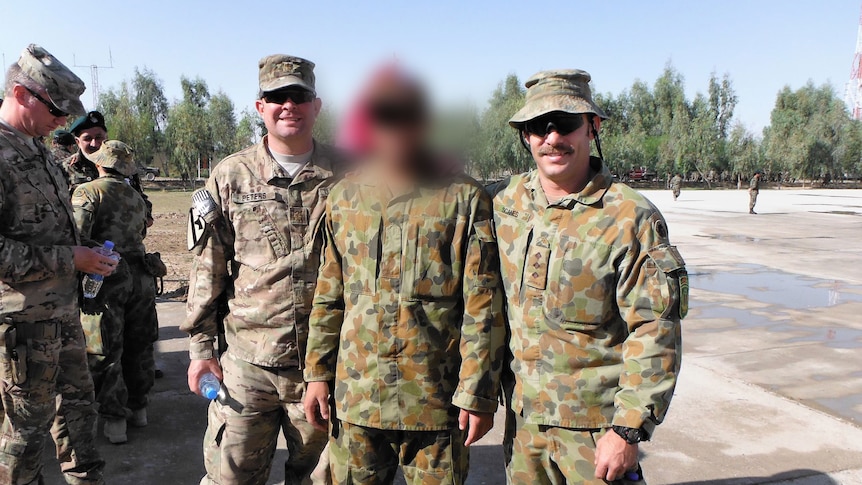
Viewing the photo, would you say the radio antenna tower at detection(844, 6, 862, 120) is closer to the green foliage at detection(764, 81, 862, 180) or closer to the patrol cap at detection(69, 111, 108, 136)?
the green foliage at detection(764, 81, 862, 180)

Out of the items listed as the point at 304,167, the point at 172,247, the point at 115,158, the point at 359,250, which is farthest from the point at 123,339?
the point at 172,247

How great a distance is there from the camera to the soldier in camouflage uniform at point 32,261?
8.41 ft

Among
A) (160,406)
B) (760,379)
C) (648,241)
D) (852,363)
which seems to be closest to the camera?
(648,241)

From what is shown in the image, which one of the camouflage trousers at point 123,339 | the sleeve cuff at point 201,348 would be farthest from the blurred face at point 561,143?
the camouflage trousers at point 123,339

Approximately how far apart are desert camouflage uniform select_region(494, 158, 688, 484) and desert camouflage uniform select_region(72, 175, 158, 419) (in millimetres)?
2522

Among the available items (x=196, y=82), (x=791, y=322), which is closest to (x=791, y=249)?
(x=791, y=322)

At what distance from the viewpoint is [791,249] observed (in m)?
13.0

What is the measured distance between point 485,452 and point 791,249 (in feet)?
38.6

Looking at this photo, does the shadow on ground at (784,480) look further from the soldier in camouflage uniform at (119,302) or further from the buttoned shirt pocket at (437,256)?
the soldier in camouflage uniform at (119,302)

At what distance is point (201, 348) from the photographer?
258 centimetres

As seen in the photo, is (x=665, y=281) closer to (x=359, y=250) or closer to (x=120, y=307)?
(x=359, y=250)

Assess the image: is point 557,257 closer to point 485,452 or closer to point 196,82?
point 485,452

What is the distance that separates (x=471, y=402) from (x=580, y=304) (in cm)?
47

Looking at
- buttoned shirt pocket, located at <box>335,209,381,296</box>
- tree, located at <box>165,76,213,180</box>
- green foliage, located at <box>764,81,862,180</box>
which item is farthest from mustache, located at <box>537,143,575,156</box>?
green foliage, located at <box>764,81,862,180</box>
